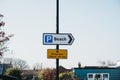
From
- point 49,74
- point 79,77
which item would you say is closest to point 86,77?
point 79,77

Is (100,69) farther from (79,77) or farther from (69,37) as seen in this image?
(69,37)

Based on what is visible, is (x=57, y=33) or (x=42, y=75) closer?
(x=57, y=33)

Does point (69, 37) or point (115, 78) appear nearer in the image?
point (69, 37)

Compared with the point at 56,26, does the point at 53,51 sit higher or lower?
lower

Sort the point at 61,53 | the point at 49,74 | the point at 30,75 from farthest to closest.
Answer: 1. the point at 30,75
2. the point at 49,74
3. the point at 61,53

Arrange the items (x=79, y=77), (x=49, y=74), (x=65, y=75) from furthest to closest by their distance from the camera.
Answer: (x=49, y=74) < (x=79, y=77) < (x=65, y=75)

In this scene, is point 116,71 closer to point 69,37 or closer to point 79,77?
point 79,77

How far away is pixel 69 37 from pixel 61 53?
2.32 feet

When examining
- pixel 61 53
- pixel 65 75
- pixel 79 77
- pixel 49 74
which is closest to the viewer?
pixel 61 53

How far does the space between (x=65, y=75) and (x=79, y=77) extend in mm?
4040

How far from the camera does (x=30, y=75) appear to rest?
94312 millimetres

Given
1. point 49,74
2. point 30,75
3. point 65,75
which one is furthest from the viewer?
point 30,75

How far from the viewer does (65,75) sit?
47156mm

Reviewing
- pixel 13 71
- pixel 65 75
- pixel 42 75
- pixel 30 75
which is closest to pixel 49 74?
pixel 42 75
